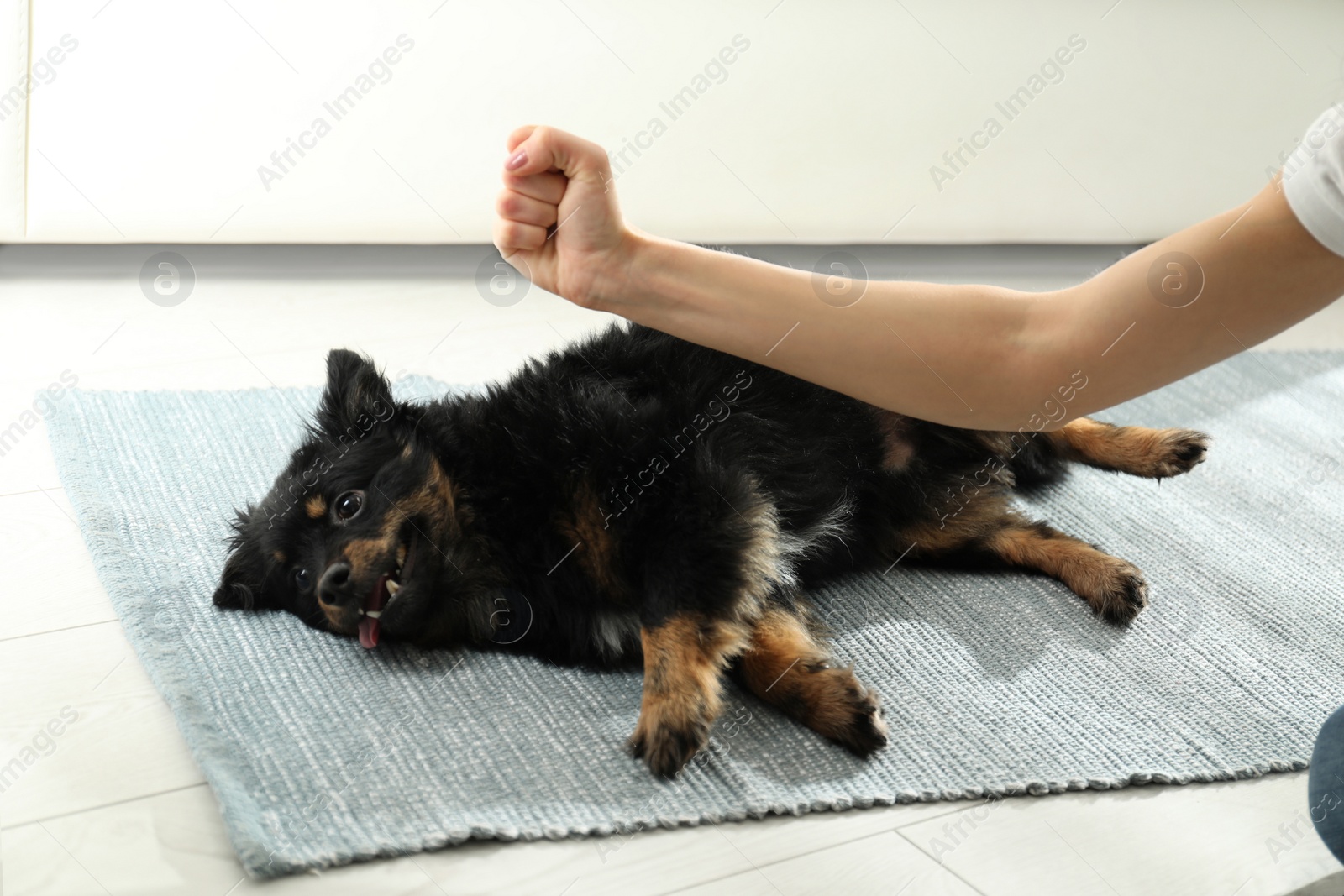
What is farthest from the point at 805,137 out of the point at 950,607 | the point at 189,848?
the point at 189,848

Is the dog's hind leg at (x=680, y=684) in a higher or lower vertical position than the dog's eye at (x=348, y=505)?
higher

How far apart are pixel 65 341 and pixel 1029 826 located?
109 inches

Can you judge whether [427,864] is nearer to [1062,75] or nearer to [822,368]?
[822,368]

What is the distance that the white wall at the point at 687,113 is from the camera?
3.34 meters

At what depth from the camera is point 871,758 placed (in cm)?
178

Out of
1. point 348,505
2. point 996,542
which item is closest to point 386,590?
point 348,505

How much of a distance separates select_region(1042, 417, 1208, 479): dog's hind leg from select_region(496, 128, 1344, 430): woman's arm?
0.80 metres

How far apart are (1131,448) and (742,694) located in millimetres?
1069

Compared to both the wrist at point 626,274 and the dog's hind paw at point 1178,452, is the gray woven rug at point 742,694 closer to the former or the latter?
the dog's hind paw at point 1178,452

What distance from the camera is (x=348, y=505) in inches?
76.0

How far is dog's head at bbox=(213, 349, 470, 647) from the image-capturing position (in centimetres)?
188

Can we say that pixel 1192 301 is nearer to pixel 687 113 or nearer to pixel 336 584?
pixel 336 584

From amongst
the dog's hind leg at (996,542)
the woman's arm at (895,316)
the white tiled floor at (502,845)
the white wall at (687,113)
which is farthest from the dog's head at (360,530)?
the white wall at (687,113)

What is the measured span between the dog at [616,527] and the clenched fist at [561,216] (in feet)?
1.28
